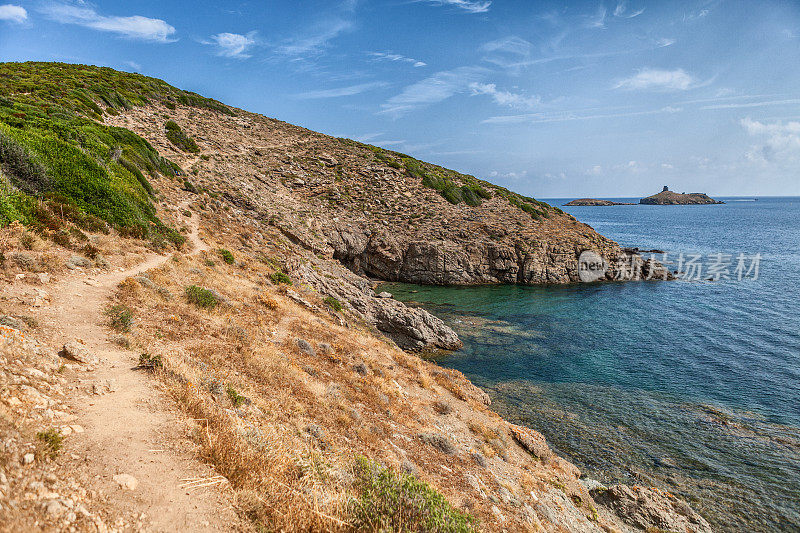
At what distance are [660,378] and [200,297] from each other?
27858mm

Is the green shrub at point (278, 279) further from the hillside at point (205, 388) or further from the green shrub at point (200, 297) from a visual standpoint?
the green shrub at point (200, 297)

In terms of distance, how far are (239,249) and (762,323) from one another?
4622cm

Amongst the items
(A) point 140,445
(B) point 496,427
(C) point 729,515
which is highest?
(A) point 140,445

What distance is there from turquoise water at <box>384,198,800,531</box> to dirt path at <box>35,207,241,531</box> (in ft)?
53.8

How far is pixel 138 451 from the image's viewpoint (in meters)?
5.76

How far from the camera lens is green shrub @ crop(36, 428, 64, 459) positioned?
4.85m

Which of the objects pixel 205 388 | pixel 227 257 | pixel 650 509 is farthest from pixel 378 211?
pixel 205 388

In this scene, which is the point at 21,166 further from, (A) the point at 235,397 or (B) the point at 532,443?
(B) the point at 532,443

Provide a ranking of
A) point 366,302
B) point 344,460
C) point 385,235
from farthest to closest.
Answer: point 385,235
point 366,302
point 344,460

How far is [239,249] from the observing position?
26.4 meters

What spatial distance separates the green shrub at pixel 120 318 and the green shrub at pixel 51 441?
16.4ft

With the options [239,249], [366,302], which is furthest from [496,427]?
[239,249]

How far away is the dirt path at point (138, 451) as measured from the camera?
490cm

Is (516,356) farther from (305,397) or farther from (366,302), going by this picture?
(305,397)
